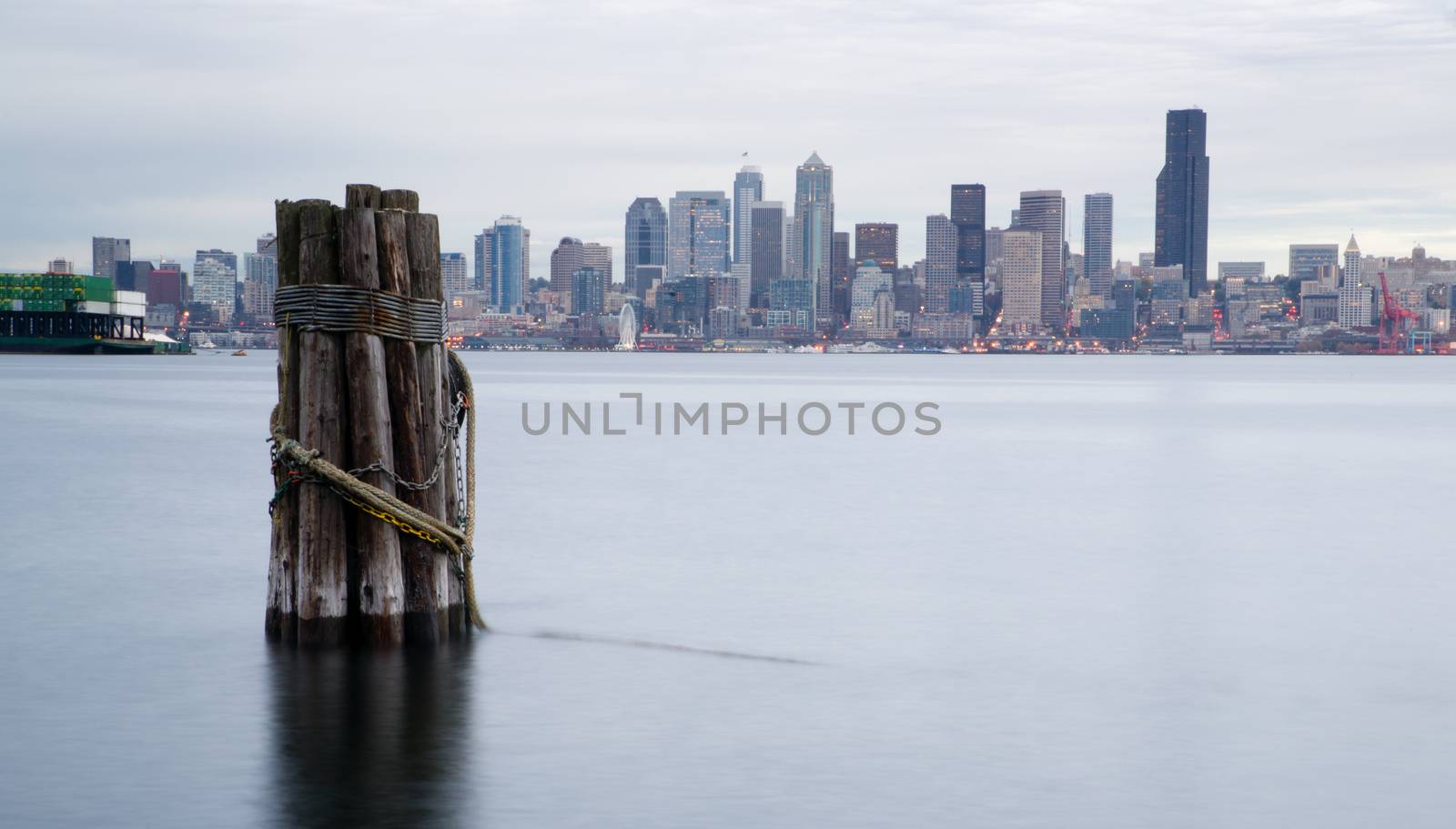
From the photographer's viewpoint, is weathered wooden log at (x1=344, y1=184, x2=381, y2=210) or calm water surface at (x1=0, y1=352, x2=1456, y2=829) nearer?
calm water surface at (x1=0, y1=352, x2=1456, y2=829)

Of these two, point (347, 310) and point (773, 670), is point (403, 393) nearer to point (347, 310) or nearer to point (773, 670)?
point (347, 310)

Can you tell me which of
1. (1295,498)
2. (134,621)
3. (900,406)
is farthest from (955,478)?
(900,406)

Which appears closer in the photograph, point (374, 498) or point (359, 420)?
point (374, 498)

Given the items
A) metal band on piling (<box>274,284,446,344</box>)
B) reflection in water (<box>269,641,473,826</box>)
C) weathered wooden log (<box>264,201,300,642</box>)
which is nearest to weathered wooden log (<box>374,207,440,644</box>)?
metal band on piling (<box>274,284,446,344</box>)

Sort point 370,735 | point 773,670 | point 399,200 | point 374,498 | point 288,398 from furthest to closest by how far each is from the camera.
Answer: point 773,670 < point 399,200 < point 288,398 < point 374,498 < point 370,735

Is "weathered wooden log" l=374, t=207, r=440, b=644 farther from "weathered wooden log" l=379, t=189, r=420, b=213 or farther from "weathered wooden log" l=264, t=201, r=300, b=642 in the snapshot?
"weathered wooden log" l=264, t=201, r=300, b=642

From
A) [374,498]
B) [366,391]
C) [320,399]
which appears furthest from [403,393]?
[374,498]

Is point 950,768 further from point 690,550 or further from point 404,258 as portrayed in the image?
point 690,550

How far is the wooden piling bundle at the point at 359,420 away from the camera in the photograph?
14.0 m

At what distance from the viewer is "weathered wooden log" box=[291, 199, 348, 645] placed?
13992 mm

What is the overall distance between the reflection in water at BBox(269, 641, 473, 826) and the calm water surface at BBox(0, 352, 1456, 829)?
4 cm

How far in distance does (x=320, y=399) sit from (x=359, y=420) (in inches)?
15.2

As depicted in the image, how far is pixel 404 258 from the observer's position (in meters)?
14.3

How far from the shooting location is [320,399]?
14.1 meters
